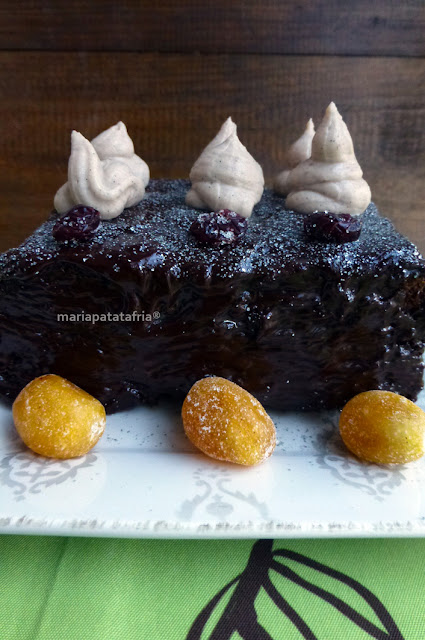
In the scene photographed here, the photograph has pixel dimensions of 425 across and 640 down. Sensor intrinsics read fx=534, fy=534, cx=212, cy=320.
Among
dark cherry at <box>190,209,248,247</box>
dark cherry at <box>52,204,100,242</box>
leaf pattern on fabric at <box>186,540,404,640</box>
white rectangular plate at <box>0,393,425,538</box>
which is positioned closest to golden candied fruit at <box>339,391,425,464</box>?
white rectangular plate at <box>0,393,425,538</box>

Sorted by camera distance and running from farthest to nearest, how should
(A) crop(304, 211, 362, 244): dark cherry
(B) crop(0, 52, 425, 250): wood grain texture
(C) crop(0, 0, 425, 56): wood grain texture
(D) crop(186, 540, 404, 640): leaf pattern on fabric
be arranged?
(B) crop(0, 52, 425, 250): wood grain texture < (C) crop(0, 0, 425, 56): wood grain texture < (A) crop(304, 211, 362, 244): dark cherry < (D) crop(186, 540, 404, 640): leaf pattern on fabric

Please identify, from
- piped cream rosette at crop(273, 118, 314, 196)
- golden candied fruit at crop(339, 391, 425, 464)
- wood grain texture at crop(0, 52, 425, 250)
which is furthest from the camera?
wood grain texture at crop(0, 52, 425, 250)

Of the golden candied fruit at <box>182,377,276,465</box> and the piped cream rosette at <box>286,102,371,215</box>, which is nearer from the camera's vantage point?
the golden candied fruit at <box>182,377,276,465</box>

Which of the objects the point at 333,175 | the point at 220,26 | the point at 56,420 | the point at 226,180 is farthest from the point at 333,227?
the point at 220,26

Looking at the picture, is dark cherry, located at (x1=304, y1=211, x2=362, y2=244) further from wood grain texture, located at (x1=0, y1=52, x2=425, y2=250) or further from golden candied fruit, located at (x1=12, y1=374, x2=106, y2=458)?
wood grain texture, located at (x1=0, y1=52, x2=425, y2=250)

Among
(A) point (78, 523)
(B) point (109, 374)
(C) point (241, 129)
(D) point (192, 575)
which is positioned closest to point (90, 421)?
(B) point (109, 374)

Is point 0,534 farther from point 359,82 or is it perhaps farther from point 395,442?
point 359,82

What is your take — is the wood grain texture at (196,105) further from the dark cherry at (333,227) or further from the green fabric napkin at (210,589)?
the green fabric napkin at (210,589)
